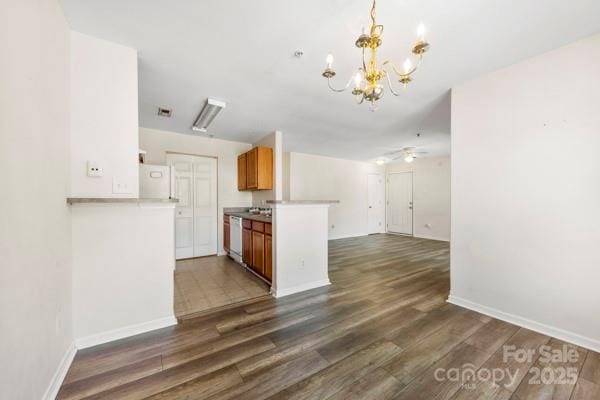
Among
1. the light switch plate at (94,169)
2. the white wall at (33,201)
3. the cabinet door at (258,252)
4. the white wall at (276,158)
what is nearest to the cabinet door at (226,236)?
the white wall at (276,158)

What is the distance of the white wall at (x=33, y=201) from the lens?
0.98 meters

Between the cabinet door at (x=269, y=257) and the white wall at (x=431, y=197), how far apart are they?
5.36m

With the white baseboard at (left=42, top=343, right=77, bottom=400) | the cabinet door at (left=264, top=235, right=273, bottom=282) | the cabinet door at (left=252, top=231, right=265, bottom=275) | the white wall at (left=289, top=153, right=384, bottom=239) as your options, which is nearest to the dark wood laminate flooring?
the white baseboard at (left=42, top=343, right=77, bottom=400)

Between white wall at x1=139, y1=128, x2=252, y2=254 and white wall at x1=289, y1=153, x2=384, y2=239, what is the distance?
1544 millimetres

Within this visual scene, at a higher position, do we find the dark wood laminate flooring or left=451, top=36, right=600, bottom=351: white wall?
left=451, top=36, right=600, bottom=351: white wall

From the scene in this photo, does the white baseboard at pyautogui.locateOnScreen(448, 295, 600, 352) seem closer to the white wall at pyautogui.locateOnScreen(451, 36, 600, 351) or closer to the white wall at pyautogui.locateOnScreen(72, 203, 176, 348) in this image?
the white wall at pyautogui.locateOnScreen(451, 36, 600, 351)

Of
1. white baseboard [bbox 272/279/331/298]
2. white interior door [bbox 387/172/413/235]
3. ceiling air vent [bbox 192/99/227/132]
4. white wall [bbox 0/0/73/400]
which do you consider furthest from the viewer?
white interior door [bbox 387/172/413/235]

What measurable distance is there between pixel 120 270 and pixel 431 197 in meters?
7.08

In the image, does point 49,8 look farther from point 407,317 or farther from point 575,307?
point 575,307

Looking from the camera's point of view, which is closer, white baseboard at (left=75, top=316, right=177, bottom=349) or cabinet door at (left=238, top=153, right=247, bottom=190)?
white baseboard at (left=75, top=316, right=177, bottom=349)

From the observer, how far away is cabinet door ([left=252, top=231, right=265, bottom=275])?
10.5ft

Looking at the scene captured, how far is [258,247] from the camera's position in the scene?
11.0 feet

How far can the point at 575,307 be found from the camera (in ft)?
6.21

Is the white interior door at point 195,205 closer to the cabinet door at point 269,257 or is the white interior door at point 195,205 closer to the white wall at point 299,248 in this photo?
the cabinet door at point 269,257
